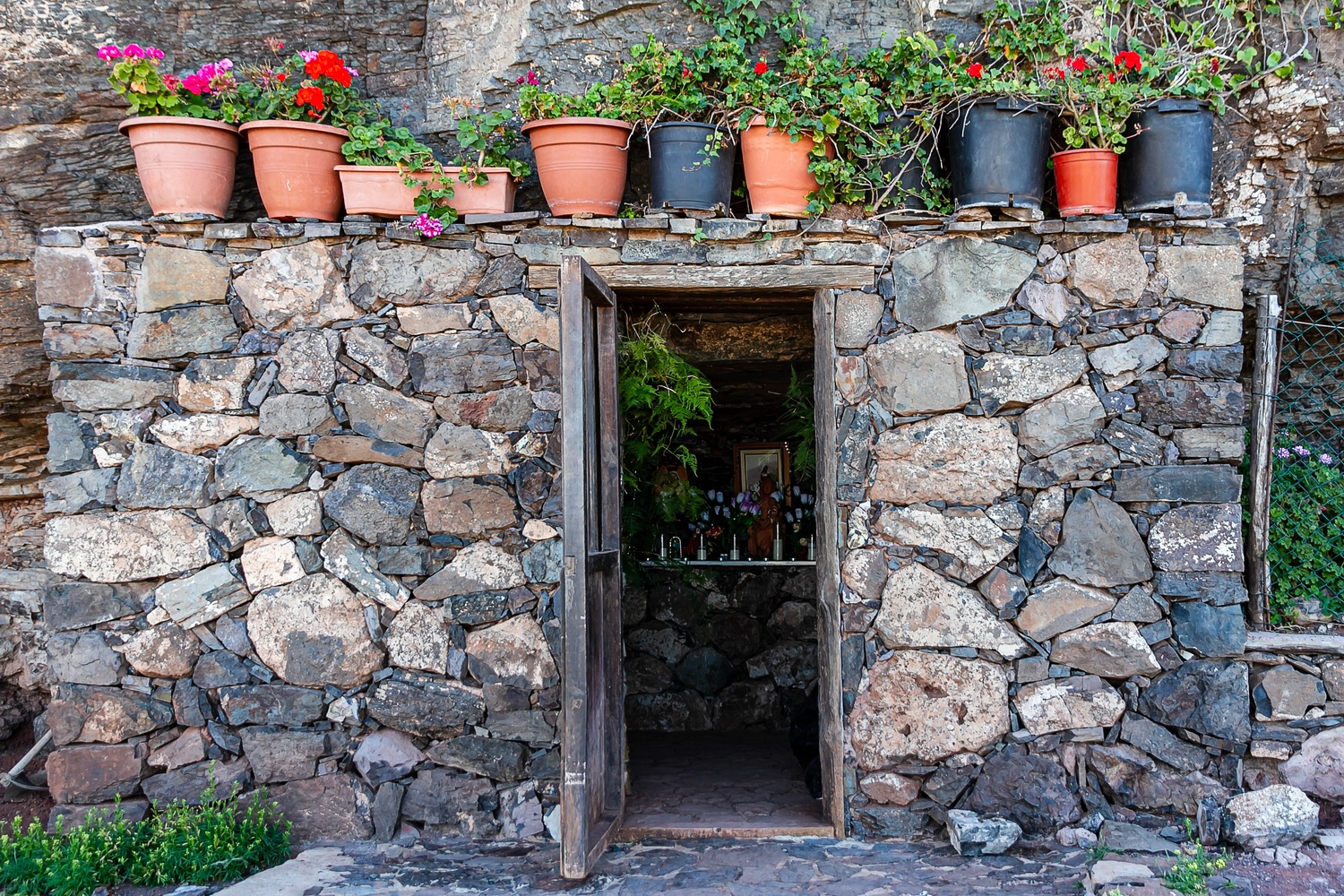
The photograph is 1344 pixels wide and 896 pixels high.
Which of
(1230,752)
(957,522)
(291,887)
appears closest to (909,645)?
(957,522)

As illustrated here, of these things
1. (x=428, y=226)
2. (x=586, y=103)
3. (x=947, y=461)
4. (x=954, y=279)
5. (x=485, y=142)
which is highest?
(x=586, y=103)

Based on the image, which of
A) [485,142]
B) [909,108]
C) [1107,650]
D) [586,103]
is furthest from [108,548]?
[1107,650]

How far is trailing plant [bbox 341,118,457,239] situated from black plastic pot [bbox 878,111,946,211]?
160cm

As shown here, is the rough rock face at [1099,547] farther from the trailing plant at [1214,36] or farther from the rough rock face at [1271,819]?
the trailing plant at [1214,36]

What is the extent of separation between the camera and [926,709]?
11.3 feet

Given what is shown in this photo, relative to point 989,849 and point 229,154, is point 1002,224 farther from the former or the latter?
point 229,154

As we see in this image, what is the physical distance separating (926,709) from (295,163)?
3003 millimetres

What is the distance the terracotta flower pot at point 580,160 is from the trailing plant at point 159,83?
1.13 m

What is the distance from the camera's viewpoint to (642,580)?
505 centimetres

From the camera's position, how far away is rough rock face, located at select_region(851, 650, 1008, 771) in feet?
11.2

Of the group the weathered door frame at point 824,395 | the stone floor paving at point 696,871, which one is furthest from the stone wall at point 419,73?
the stone floor paving at point 696,871

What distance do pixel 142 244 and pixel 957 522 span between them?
3.13m

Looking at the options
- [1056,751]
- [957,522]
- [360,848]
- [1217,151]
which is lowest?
[360,848]

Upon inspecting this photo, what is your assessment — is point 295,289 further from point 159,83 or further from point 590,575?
point 590,575
